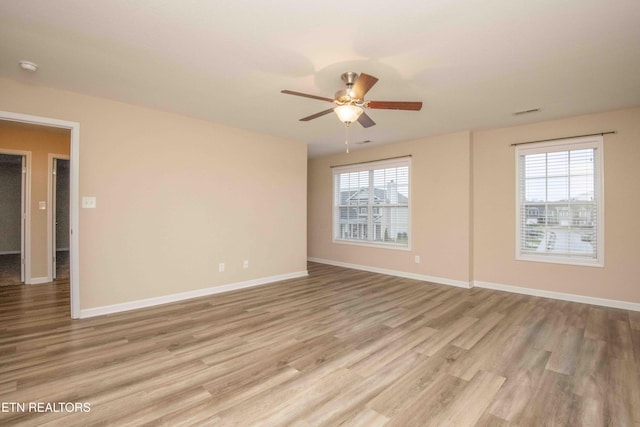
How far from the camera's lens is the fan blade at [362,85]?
2275 millimetres

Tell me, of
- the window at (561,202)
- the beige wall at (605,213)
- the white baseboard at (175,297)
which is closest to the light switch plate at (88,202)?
the white baseboard at (175,297)

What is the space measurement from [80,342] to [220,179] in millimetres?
2550

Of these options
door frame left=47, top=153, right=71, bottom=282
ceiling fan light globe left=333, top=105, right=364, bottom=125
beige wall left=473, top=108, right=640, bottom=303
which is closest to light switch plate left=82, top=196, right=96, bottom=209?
door frame left=47, top=153, right=71, bottom=282

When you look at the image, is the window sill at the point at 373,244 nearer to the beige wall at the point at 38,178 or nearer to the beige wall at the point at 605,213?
the beige wall at the point at 605,213

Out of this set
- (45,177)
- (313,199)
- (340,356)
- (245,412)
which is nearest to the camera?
(245,412)

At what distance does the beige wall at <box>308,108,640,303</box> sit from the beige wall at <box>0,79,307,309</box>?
Answer: 7.56 ft

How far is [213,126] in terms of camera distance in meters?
4.41

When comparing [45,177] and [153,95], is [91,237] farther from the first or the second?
[45,177]

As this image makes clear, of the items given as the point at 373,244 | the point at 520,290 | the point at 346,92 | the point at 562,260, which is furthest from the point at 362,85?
the point at 373,244

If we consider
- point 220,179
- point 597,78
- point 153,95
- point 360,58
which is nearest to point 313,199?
point 220,179

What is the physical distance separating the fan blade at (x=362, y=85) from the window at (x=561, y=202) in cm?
332

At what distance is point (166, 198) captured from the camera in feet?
13.1

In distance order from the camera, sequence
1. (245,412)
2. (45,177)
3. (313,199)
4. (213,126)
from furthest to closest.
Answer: (313,199) → (45,177) → (213,126) → (245,412)

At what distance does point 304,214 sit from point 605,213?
173 inches
